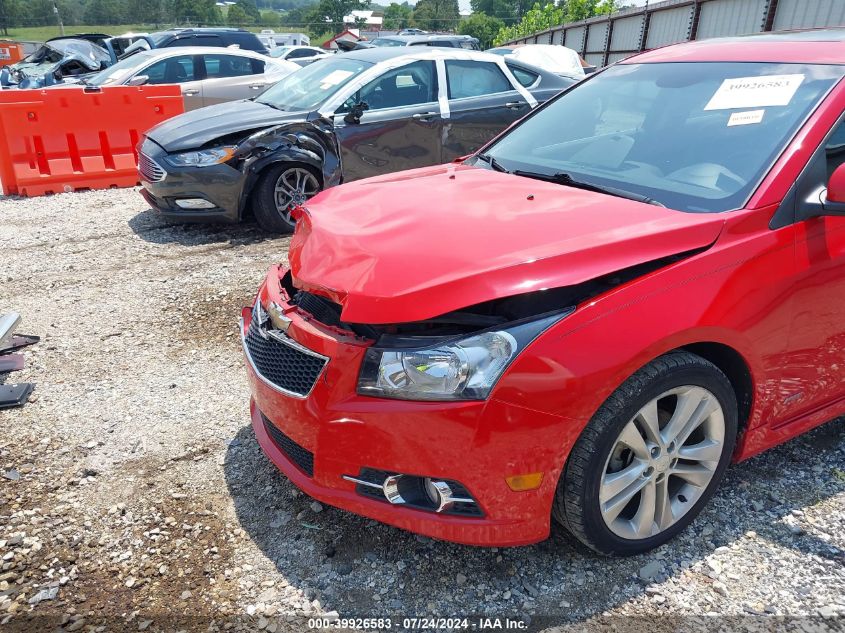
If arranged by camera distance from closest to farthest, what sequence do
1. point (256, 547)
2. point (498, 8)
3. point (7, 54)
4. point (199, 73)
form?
point (256, 547) < point (199, 73) < point (7, 54) < point (498, 8)

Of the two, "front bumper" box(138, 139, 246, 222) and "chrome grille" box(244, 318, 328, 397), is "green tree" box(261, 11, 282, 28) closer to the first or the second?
"front bumper" box(138, 139, 246, 222)

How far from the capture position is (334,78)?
677 centimetres

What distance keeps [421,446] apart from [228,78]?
984cm

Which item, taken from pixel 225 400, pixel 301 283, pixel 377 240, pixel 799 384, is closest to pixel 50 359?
pixel 225 400

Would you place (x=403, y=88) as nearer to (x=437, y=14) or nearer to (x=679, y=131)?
(x=679, y=131)

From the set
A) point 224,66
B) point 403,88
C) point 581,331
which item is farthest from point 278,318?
point 224,66

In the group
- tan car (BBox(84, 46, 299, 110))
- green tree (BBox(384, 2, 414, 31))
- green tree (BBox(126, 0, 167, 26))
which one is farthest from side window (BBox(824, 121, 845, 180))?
green tree (BBox(126, 0, 167, 26))

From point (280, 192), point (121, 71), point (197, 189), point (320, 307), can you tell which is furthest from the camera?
point (121, 71)

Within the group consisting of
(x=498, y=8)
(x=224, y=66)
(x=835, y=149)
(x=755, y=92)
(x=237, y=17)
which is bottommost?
(x=237, y=17)

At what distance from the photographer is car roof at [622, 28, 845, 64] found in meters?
2.79

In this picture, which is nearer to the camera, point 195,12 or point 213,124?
point 213,124

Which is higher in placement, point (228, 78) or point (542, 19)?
point (542, 19)

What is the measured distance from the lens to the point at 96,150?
8391 millimetres

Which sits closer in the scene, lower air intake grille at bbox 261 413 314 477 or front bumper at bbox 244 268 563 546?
front bumper at bbox 244 268 563 546
